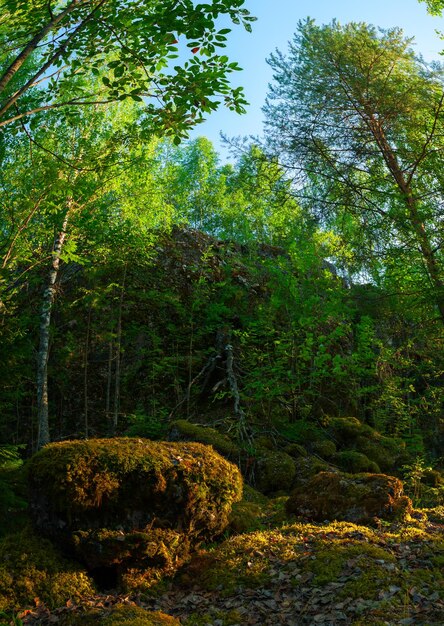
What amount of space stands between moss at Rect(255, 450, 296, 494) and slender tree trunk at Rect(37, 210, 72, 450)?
162 inches

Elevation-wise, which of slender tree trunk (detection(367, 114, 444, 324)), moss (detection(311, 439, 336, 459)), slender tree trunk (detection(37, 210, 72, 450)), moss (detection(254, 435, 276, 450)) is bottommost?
moss (detection(311, 439, 336, 459))

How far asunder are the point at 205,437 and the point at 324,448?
3113 mm

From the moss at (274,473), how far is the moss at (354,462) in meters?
1.45

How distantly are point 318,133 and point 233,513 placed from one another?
8.46 metres

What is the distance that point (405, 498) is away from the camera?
697cm

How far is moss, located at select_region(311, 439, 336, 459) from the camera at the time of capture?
10.2 metres

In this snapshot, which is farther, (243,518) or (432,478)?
(432,478)

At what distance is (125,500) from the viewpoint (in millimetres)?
5117

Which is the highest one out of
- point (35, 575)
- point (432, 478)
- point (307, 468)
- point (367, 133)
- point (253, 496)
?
point (367, 133)

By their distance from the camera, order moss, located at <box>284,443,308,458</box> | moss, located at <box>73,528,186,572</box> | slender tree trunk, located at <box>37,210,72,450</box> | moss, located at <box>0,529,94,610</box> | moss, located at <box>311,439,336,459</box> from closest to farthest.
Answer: moss, located at <box>0,529,94,610</box> < moss, located at <box>73,528,186,572</box> < slender tree trunk, located at <box>37,210,72,450</box> < moss, located at <box>284,443,308,458</box> < moss, located at <box>311,439,336,459</box>

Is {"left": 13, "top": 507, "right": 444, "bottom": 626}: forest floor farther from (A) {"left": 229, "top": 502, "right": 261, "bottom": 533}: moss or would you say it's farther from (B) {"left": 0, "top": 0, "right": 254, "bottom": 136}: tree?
(B) {"left": 0, "top": 0, "right": 254, "bottom": 136}: tree

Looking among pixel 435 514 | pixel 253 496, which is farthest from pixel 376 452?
pixel 253 496

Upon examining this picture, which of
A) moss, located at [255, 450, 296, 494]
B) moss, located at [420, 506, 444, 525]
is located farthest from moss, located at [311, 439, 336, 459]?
moss, located at [420, 506, 444, 525]

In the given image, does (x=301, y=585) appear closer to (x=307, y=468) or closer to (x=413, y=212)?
(x=307, y=468)
